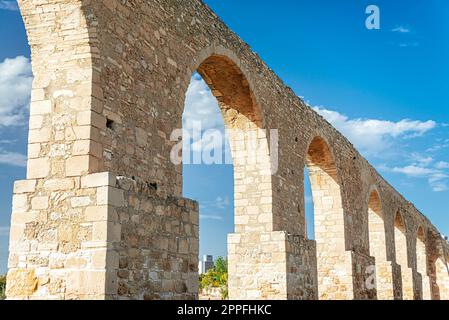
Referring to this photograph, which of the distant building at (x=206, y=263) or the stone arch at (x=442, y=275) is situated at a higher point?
the distant building at (x=206, y=263)

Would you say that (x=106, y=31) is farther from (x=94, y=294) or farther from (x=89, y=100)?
(x=94, y=294)

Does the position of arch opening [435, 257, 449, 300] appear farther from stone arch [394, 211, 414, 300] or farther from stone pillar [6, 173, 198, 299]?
stone pillar [6, 173, 198, 299]

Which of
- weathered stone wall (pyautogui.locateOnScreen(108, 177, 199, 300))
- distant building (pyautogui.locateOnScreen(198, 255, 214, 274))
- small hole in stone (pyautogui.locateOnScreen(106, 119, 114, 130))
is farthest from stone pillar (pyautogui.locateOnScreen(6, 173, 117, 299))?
distant building (pyautogui.locateOnScreen(198, 255, 214, 274))

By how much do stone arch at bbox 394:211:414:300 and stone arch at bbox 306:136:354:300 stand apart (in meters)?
9.76

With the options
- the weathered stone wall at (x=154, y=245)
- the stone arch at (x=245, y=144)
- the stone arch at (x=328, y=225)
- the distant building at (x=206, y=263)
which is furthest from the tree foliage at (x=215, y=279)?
the distant building at (x=206, y=263)

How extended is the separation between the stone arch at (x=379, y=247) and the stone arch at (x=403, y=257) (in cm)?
389

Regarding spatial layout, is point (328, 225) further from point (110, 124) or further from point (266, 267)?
point (110, 124)

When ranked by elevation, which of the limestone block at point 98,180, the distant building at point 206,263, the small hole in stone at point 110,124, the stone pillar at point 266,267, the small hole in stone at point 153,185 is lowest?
the stone pillar at point 266,267

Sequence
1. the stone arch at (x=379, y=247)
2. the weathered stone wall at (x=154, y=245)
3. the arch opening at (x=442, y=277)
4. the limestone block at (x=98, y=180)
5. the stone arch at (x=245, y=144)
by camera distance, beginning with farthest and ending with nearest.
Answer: the arch opening at (x=442, y=277) → the stone arch at (x=379, y=247) → the stone arch at (x=245, y=144) → the weathered stone wall at (x=154, y=245) → the limestone block at (x=98, y=180)

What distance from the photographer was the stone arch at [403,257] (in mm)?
23656

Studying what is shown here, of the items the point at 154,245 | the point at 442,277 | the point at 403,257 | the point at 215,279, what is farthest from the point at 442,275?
the point at 154,245

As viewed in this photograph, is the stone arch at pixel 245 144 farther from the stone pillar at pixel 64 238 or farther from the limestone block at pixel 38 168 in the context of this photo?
the stone pillar at pixel 64 238

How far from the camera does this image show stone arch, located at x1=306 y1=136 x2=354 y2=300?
48.8 feet

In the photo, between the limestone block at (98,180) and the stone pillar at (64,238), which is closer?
the stone pillar at (64,238)
